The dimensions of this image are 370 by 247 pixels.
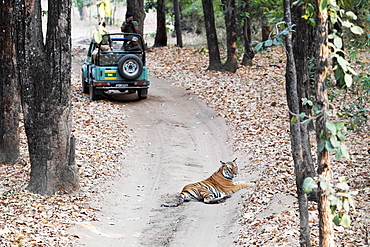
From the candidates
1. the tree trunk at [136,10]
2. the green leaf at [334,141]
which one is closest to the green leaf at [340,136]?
the green leaf at [334,141]

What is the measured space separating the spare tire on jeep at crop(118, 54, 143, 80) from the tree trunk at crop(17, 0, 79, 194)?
7405 millimetres

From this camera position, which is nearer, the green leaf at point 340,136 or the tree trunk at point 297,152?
the green leaf at point 340,136

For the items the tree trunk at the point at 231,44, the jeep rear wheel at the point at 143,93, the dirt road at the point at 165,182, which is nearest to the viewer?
the dirt road at the point at 165,182

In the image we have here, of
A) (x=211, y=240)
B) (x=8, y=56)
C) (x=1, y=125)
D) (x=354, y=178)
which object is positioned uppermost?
(x=8, y=56)

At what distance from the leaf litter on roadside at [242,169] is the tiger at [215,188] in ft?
1.87

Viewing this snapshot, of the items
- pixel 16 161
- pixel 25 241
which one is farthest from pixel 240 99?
pixel 25 241

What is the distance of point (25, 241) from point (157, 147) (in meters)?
6.50

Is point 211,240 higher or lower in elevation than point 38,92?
lower

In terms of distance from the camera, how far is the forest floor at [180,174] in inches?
281

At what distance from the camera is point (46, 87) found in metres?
8.47

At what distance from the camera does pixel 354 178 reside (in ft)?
29.1

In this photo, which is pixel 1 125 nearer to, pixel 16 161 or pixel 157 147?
pixel 16 161

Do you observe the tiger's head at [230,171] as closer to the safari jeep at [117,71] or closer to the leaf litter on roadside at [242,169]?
the leaf litter on roadside at [242,169]

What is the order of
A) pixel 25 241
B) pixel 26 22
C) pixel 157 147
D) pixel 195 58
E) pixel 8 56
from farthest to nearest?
pixel 195 58 → pixel 157 147 → pixel 8 56 → pixel 26 22 → pixel 25 241
